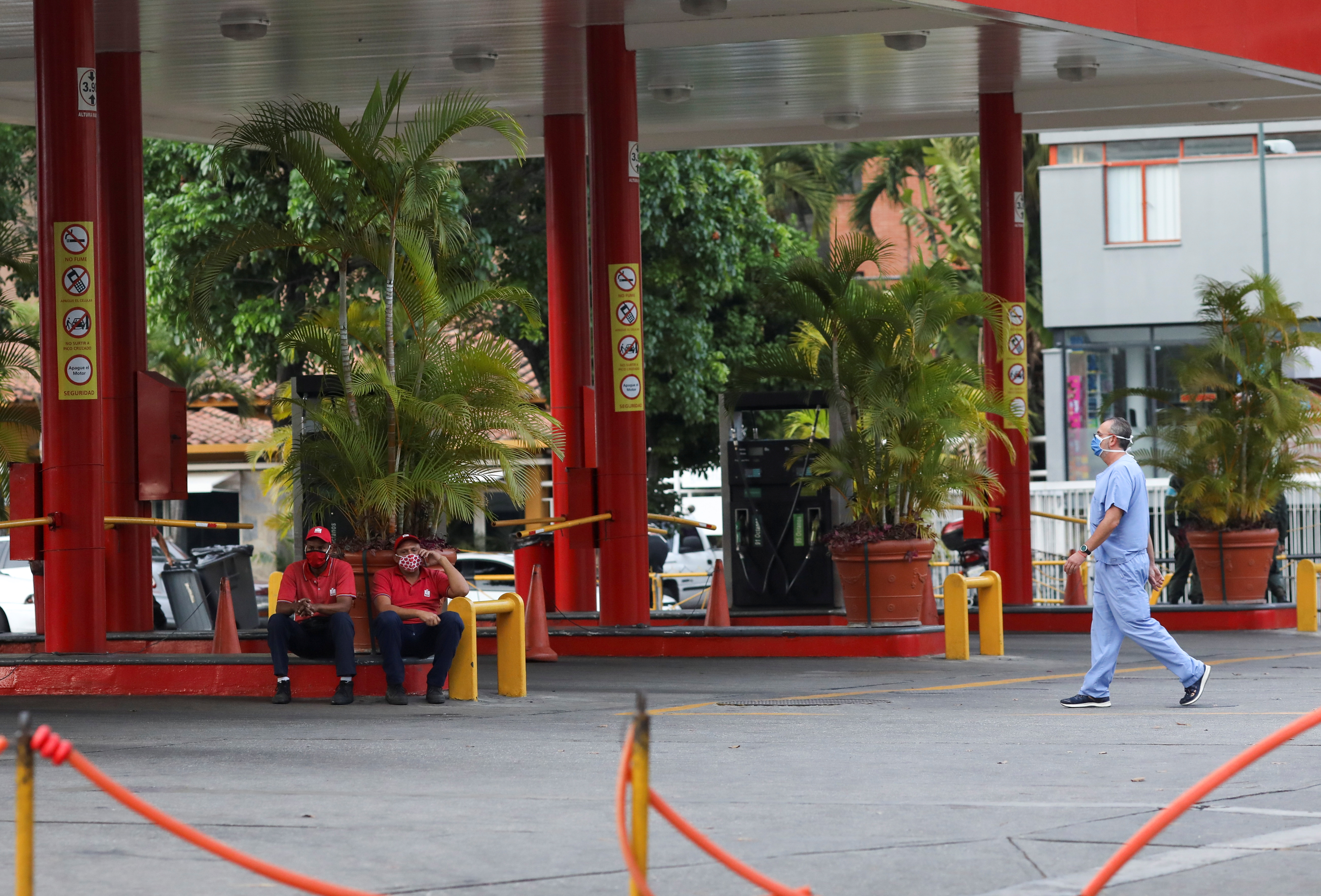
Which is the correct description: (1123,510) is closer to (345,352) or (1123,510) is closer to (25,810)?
(345,352)

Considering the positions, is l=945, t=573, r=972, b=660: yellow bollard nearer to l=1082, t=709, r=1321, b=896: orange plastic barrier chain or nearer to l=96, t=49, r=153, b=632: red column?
l=96, t=49, r=153, b=632: red column

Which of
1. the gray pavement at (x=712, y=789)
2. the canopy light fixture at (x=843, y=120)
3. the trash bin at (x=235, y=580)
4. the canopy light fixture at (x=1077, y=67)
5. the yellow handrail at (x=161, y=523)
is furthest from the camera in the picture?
the canopy light fixture at (x=843, y=120)

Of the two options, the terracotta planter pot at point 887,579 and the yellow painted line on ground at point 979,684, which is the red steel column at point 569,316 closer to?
the terracotta planter pot at point 887,579

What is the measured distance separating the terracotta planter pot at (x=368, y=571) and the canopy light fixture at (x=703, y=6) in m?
5.08

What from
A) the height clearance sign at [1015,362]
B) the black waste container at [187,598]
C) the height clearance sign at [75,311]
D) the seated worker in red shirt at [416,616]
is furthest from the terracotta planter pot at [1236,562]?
the height clearance sign at [75,311]

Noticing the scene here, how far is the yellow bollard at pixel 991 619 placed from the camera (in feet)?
51.5

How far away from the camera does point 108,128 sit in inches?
651

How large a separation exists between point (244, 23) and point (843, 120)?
28.8ft

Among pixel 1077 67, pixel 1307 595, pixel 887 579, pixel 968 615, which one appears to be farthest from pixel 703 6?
pixel 1307 595

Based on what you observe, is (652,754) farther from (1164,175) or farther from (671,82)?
(1164,175)

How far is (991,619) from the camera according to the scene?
51.6 feet

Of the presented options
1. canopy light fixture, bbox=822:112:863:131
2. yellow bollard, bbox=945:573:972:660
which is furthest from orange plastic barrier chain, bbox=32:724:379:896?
canopy light fixture, bbox=822:112:863:131

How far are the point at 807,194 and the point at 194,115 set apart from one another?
63.3ft

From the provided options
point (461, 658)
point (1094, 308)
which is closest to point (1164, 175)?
point (1094, 308)
